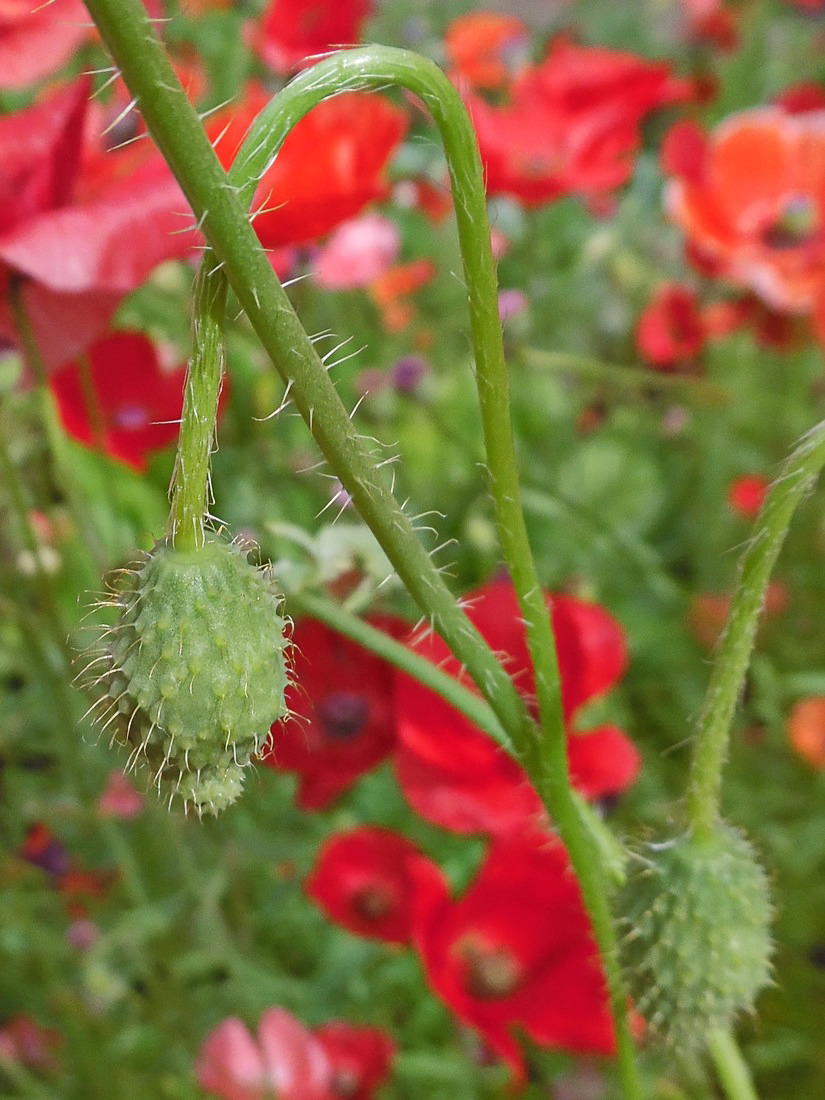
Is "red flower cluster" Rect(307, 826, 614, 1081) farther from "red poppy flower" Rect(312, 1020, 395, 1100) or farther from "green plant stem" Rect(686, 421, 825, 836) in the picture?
"green plant stem" Rect(686, 421, 825, 836)

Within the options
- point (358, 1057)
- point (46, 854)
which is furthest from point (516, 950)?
point (46, 854)

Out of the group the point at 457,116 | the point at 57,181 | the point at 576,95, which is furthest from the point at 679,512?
the point at 457,116

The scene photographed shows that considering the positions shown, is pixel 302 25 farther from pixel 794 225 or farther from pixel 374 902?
pixel 374 902

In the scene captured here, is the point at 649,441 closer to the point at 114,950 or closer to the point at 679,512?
the point at 679,512


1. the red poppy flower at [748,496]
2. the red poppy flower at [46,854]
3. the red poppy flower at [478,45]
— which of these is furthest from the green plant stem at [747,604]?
the red poppy flower at [478,45]

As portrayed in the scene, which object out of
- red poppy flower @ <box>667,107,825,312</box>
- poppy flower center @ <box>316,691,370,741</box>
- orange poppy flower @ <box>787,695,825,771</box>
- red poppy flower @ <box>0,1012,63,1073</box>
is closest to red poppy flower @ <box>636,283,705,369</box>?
red poppy flower @ <box>667,107,825,312</box>

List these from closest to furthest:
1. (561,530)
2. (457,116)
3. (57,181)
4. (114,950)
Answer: (457,116) → (57,181) → (114,950) → (561,530)

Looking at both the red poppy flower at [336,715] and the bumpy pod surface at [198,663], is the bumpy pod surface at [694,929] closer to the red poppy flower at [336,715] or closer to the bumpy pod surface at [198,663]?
the bumpy pod surface at [198,663]
